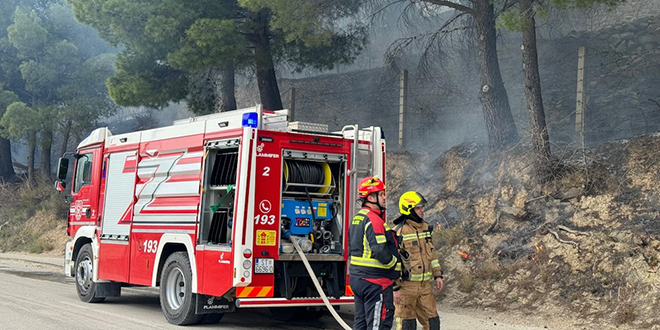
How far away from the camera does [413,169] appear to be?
17.4 metres

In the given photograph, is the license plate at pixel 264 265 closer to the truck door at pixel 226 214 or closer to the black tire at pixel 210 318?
the truck door at pixel 226 214

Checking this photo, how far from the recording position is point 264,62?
61.4ft

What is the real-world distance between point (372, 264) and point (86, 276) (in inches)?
274

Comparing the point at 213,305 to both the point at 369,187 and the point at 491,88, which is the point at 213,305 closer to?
the point at 369,187

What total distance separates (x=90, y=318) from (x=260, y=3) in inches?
309

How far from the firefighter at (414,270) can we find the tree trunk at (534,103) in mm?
6120

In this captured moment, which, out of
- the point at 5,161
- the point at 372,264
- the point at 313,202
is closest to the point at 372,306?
the point at 372,264

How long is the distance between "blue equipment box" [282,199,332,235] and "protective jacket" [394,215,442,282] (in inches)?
81.5

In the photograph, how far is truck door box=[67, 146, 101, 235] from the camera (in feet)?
40.5

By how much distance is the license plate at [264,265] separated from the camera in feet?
29.3

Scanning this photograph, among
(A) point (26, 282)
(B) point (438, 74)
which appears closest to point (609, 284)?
(B) point (438, 74)

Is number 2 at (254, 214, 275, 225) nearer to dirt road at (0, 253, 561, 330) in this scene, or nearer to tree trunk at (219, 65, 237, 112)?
dirt road at (0, 253, 561, 330)

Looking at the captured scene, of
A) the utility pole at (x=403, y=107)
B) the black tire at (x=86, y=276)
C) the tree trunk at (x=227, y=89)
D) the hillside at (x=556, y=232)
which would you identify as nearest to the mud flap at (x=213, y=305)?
the black tire at (x=86, y=276)

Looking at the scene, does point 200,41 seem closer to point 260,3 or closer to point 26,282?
point 260,3
